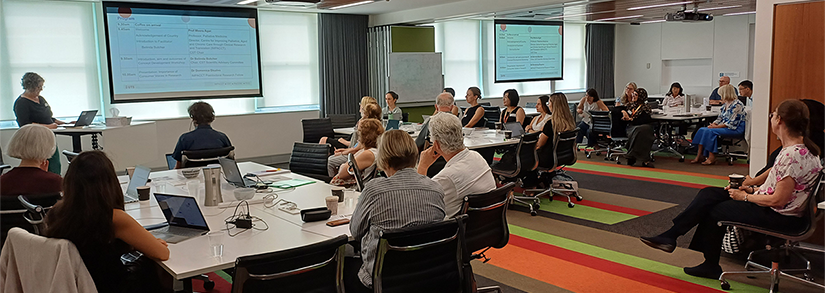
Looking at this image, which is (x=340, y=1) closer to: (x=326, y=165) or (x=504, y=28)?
(x=326, y=165)

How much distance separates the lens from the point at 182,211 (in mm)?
3102

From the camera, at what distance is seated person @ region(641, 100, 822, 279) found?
3.83 m

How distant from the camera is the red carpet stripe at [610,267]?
13.5 ft

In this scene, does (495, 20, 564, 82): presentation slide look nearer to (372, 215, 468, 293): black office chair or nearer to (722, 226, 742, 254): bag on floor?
(722, 226, 742, 254): bag on floor

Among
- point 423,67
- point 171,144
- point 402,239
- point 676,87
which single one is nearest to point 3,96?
point 171,144

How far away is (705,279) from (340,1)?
20.3 ft

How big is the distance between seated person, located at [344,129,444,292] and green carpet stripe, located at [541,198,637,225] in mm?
3498

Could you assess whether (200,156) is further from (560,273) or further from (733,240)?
(733,240)

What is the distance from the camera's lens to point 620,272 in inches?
175

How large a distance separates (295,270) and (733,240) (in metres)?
Result: 3.54

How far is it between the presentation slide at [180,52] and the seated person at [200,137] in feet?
12.9

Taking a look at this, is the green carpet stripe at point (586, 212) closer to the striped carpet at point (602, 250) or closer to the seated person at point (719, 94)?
the striped carpet at point (602, 250)

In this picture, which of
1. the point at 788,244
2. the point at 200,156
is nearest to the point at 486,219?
the point at 788,244

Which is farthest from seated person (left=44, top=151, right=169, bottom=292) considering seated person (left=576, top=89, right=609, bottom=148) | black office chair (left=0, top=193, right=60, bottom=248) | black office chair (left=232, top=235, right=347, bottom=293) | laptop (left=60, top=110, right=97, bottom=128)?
seated person (left=576, top=89, right=609, bottom=148)
